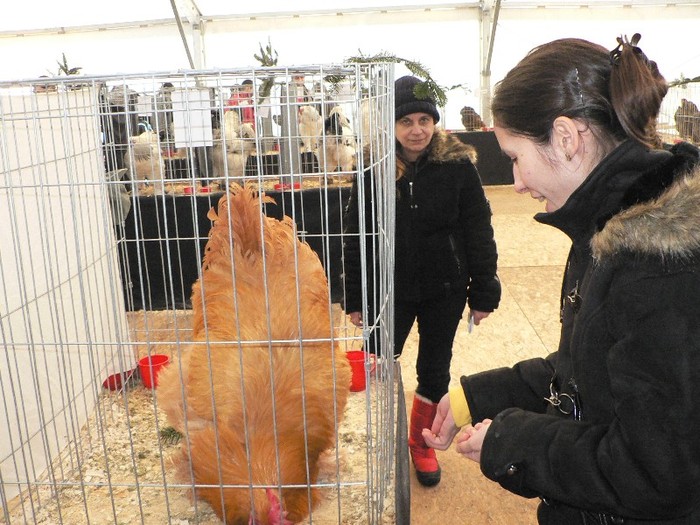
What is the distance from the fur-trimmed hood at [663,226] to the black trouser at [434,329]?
154 centimetres

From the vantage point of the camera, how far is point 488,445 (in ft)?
3.57

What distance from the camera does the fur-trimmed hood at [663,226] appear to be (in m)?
0.88

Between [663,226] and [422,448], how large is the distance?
1.91m

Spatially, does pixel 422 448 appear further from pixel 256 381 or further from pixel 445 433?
Result: pixel 445 433

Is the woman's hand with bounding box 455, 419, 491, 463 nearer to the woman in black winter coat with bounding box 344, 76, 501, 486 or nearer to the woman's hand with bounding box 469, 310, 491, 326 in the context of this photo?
the woman in black winter coat with bounding box 344, 76, 501, 486

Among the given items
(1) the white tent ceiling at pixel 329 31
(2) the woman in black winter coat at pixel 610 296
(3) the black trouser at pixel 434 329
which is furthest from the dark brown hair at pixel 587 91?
(1) the white tent ceiling at pixel 329 31

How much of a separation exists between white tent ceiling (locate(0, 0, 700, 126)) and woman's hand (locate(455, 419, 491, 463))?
861 cm

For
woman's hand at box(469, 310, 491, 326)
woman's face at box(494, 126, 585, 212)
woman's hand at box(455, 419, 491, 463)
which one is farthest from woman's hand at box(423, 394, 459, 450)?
woman's hand at box(469, 310, 491, 326)

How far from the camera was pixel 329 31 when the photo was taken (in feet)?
31.3

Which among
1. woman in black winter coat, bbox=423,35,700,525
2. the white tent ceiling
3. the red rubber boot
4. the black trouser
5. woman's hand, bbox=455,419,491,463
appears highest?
the white tent ceiling

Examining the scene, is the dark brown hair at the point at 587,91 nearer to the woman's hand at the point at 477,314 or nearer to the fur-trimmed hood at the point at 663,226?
the fur-trimmed hood at the point at 663,226

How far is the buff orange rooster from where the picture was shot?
1.70 meters

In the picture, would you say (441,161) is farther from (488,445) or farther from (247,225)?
(488,445)

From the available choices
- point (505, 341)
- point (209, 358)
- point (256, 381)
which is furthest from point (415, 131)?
point (505, 341)
